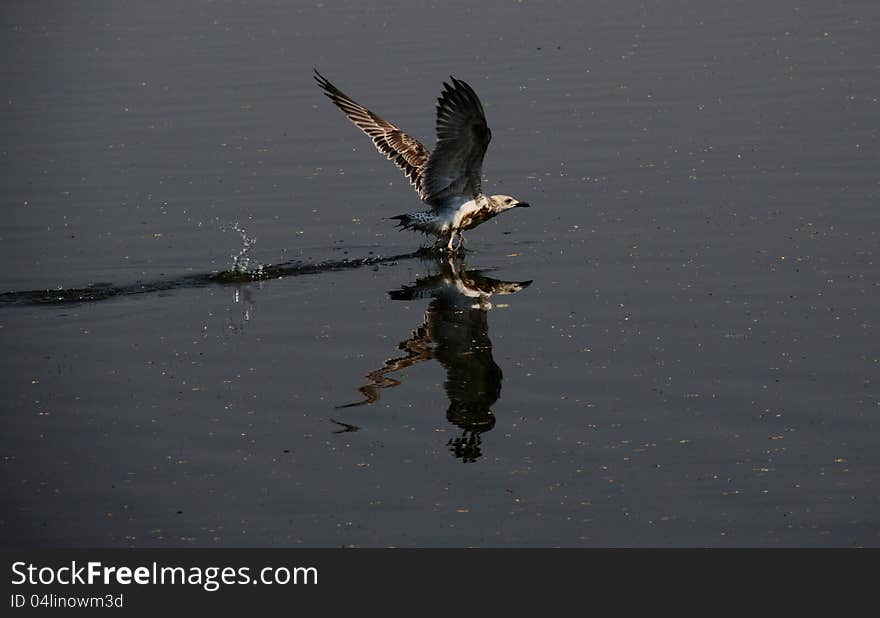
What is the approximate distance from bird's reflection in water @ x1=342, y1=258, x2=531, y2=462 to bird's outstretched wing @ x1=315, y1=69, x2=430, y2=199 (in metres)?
1.58

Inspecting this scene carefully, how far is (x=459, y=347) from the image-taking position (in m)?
13.2

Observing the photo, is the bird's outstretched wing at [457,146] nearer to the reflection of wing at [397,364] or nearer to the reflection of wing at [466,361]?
the reflection of wing at [466,361]

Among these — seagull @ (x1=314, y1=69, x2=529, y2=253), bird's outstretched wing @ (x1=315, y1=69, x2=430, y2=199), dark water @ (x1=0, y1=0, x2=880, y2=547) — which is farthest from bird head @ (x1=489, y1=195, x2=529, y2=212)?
bird's outstretched wing @ (x1=315, y1=69, x2=430, y2=199)

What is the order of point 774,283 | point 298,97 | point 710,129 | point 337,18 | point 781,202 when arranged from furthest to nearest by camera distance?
point 337,18 → point 298,97 → point 710,129 → point 781,202 → point 774,283

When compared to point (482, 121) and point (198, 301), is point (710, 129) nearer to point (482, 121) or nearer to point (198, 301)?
point (482, 121)

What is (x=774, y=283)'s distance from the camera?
14.4 meters

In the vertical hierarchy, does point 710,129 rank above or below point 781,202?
above

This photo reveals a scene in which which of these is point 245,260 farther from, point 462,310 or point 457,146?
point 462,310

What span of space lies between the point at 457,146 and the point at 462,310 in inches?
105

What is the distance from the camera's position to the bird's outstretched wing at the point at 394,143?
18.0 metres

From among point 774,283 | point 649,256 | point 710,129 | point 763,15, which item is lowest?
point 774,283

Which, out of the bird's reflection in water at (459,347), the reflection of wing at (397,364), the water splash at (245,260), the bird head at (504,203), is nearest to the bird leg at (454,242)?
the bird's reflection in water at (459,347)

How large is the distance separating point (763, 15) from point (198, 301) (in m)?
19.7

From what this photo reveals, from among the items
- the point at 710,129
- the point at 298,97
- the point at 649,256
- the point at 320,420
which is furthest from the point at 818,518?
the point at 298,97
